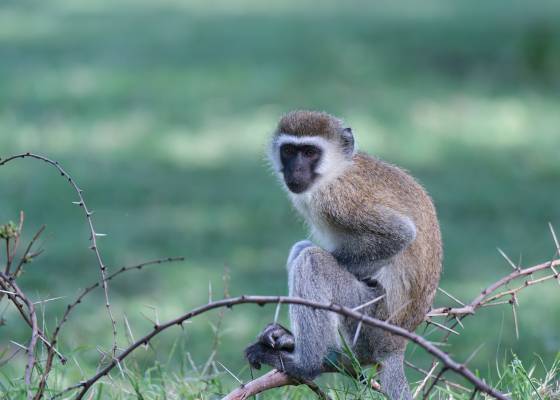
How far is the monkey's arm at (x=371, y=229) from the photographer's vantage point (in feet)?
18.7

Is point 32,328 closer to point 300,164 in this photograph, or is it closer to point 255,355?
point 255,355

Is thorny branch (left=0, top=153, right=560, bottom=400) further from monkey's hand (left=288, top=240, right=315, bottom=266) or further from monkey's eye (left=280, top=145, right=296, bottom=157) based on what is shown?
monkey's eye (left=280, top=145, right=296, bottom=157)

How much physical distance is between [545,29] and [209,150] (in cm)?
740

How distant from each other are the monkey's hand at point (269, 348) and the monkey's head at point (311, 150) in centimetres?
88

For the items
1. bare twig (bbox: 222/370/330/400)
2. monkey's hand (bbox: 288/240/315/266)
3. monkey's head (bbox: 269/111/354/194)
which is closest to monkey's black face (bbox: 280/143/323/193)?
monkey's head (bbox: 269/111/354/194)

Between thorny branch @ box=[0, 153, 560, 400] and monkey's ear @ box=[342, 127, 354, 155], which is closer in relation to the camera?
thorny branch @ box=[0, 153, 560, 400]

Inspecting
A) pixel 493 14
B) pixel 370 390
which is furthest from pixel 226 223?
pixel 493 14

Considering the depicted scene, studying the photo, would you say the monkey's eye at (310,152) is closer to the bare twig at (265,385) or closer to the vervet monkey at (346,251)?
the vervet monkey at (346,251)

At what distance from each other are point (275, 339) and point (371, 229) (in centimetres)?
75

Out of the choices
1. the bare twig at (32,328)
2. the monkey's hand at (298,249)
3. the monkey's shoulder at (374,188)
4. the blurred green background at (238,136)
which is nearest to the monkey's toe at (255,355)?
the monkey's hand at (298,249)

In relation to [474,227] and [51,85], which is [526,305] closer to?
[474,227]

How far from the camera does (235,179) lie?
13609 millimetres

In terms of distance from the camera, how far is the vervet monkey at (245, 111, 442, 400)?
18.0 ft

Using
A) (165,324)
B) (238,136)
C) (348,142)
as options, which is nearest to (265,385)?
(165,324)
